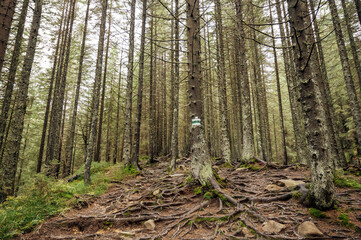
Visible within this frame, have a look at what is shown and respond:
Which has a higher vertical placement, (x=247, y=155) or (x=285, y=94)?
(x=285, y=94)

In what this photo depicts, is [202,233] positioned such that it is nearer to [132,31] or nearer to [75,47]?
[132,31]

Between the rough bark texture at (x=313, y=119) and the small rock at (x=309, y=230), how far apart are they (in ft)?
2.52

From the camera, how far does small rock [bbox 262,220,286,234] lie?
280cm

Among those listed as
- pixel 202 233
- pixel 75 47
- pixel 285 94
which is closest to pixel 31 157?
pixel 75 47

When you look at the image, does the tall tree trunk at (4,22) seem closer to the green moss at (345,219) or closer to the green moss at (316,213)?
the green moss at (316,213)

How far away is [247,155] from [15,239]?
926 cm

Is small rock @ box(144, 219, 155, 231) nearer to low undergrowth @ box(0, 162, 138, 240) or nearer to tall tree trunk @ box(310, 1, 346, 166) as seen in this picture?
low undergrowth @ box(0, 162, 138, 240)

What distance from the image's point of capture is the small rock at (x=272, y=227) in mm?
2804

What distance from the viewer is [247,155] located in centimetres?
908

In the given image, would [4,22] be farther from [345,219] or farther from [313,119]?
[345,219]

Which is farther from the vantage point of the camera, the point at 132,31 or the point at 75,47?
the point at 75,47

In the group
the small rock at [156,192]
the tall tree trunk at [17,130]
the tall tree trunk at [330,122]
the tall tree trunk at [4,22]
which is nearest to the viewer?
the small rock at [156,192]

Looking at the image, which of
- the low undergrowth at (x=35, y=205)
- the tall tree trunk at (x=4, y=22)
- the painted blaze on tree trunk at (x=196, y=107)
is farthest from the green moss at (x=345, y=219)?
the tall tree trunk at (x=4, y=22)

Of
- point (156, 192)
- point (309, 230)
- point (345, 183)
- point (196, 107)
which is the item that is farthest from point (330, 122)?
point (156, 192)
